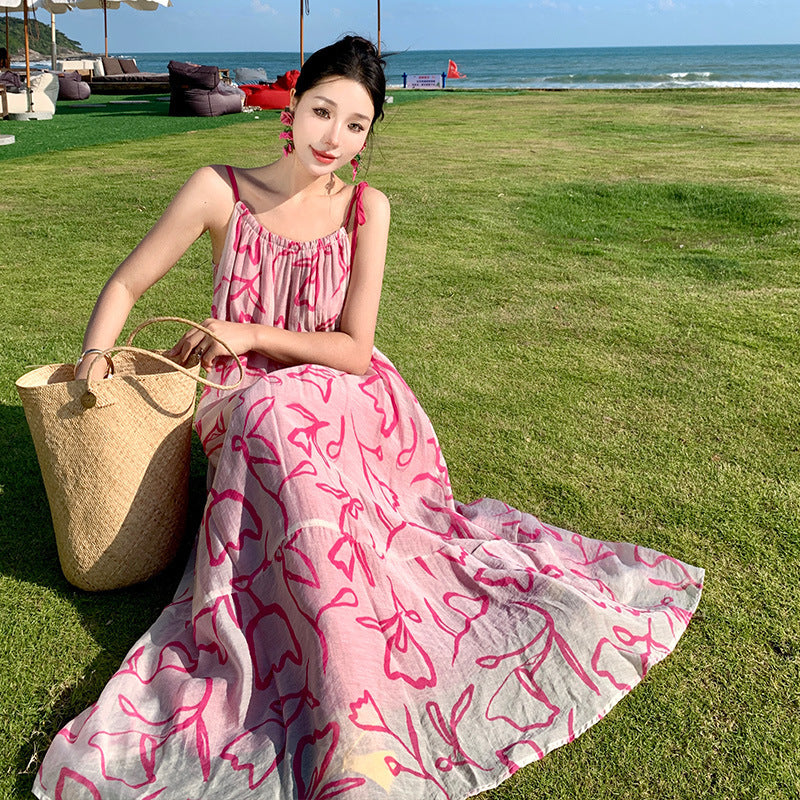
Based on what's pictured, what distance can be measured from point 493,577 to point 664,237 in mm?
5158

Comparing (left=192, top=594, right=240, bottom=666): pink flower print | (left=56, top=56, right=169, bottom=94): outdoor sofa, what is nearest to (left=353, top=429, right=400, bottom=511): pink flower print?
(left=192, top=594, right=240, bottom=666): pink flower print

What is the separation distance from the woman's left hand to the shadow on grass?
619 mm

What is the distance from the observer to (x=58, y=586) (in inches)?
95.7

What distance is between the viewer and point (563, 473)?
3.15 m

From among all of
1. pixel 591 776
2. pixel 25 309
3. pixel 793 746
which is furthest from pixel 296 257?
pixel 25 309

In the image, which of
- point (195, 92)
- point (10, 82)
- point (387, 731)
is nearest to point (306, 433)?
point (387, 731)

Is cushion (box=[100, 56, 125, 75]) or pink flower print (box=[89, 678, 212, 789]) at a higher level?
cushion (box=[100, 56, 125, 75])

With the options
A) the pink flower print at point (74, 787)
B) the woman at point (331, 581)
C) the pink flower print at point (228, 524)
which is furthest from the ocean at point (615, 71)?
the pink flower print at point (74, 787)

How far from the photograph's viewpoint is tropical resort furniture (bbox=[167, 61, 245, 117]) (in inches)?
617

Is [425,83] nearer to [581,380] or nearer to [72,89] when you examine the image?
→ [72,89]

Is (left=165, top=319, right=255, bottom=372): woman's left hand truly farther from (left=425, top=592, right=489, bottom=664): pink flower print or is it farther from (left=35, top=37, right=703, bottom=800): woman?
(left=425, top=592, right=489, bottom=664): pink flower print

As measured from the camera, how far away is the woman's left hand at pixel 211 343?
7.47ft

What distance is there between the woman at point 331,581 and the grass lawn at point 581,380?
6.1 inches

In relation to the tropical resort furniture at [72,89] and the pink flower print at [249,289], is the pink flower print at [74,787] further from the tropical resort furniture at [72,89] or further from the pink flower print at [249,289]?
the tropical resort furniture at [72,89]
